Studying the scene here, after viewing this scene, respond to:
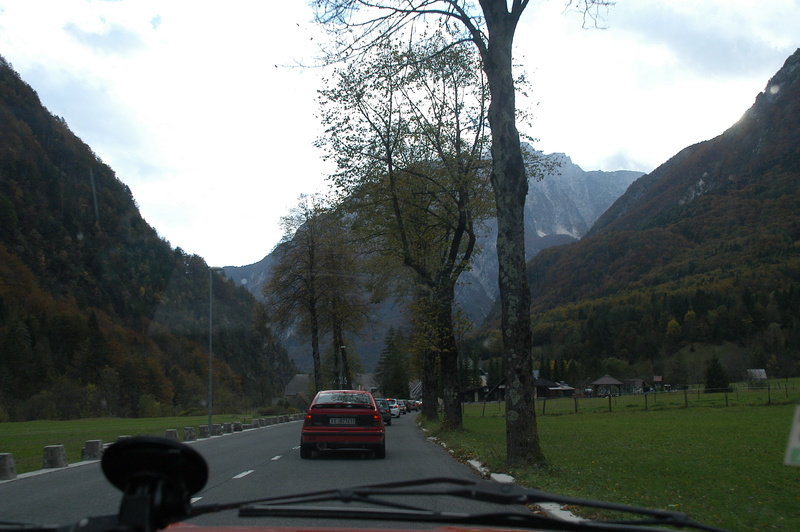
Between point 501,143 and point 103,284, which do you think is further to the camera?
point 103,284

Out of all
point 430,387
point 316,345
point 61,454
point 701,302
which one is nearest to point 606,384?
point 701,302

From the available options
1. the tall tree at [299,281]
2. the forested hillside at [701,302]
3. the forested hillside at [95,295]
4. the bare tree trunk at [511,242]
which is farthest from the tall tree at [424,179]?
the forested hillside at [701,302]

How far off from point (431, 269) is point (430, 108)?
588cm

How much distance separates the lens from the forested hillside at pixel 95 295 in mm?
76938

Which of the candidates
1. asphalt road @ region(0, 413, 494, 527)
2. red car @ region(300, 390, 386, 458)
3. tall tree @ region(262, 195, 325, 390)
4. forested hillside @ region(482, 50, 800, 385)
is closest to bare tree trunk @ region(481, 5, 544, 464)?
asphalt road @ region(0, 413, 494, 527)

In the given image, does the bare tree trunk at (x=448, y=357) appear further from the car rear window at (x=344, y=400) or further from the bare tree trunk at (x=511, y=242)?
the bare tree trunk at (x=511, y=242)

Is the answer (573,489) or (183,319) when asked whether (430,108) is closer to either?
(573,489)

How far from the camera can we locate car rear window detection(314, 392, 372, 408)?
15789 millimetres

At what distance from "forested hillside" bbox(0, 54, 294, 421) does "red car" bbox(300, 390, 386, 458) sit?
52.5 meters

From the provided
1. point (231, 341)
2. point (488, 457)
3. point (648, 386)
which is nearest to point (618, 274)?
point (648, 386)

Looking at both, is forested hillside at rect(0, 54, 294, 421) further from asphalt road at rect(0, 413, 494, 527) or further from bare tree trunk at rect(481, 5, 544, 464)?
bare tree trunk at rect(481, 5, 544, 464)

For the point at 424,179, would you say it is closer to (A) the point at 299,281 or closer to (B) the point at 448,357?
(B) the point at 448,357

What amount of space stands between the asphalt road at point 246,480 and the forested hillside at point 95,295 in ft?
171

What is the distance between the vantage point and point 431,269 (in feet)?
82.4
